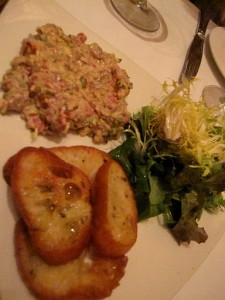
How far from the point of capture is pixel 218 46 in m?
3.00

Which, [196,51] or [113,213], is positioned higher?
[196,51]

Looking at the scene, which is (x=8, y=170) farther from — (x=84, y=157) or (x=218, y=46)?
(x=218, y=46)

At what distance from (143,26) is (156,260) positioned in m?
1.77

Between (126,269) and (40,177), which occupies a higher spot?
(40,177)

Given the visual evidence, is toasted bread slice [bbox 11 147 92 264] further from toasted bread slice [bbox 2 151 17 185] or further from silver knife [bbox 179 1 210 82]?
silver knife [bbox 179 1 210 82]

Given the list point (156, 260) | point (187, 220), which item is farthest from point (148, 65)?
point (156, 260)

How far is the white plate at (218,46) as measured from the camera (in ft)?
9.57

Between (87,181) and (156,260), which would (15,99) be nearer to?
(87,181)

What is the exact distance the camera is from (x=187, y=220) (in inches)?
74.6

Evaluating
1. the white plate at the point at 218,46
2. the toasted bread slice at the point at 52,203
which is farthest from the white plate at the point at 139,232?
the white plate at the point at 218,46

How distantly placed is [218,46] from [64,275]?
239 cm

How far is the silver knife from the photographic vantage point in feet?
8.66

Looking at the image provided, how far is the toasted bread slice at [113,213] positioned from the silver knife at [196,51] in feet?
3.81

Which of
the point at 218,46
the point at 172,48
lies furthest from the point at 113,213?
the point at 218,46
